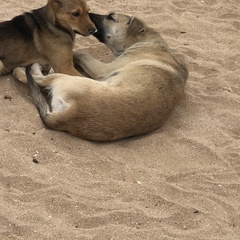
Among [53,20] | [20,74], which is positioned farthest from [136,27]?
[20,74]

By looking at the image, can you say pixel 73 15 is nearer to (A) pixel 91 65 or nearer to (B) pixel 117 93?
(A) pixel 91 65

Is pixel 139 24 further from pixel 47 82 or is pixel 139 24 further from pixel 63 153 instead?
pixel 63 153

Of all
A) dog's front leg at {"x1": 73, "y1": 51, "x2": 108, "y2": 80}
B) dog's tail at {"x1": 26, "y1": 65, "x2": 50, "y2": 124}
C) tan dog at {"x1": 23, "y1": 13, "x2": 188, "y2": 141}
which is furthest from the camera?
dog's front leg at {"x1": 73, "y1": 51, "x2": 108, "y2": 80}

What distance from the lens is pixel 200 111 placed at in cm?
654

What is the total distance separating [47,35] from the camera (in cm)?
651

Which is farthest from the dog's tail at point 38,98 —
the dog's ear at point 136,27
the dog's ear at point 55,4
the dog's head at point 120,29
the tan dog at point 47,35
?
the dog's ear at point 136,27

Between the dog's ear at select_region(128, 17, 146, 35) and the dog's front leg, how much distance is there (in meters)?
0.56

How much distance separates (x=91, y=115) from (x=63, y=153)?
1.35 ft

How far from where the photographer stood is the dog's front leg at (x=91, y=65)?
22.2 feet

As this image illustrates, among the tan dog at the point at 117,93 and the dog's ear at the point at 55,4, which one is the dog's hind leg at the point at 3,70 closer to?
the tan dog at the point at 117,93

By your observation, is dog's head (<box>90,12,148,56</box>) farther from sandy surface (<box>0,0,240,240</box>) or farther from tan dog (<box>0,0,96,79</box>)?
sandy surface (<box>0,0,240,240</box>)

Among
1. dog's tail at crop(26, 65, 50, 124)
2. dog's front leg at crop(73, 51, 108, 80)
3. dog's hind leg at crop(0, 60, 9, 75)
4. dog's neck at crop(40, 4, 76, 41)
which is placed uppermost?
dog's neck at crop(40, 4, 76, 41)

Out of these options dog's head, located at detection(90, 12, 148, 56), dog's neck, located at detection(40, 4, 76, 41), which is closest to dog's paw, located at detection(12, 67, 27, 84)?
dog's neck, located at detection(40, 4, 76, 41)

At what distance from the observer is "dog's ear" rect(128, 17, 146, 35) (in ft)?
23.5
